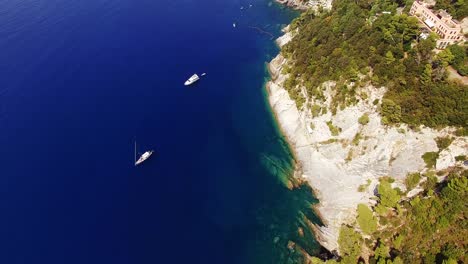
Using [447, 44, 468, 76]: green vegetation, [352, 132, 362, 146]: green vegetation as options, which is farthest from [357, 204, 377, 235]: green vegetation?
[447, 44, 468, 76]: green vegetation

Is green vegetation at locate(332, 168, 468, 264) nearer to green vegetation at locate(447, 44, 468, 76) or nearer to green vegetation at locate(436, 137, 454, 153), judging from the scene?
green vegetation at locate(436, 137, 454, 153)

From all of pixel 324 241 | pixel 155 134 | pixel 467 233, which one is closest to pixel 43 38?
pixel 155 134

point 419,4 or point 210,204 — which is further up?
point 419,4

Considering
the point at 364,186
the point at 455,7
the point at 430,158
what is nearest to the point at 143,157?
the point at 364,186

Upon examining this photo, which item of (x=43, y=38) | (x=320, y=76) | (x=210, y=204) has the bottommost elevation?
(x=210, y=204)

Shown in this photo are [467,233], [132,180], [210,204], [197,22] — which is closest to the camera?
[467,233]

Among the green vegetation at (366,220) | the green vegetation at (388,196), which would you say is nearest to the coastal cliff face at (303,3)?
the green vegetation at (388,196)

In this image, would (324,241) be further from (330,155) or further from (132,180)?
(132,180)

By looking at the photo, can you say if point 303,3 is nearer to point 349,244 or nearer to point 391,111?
point 391,111
